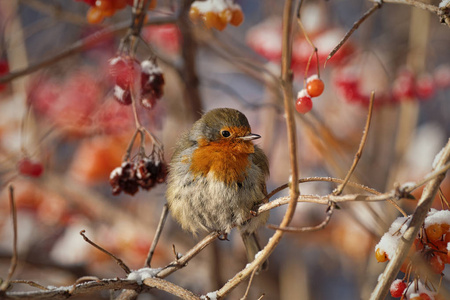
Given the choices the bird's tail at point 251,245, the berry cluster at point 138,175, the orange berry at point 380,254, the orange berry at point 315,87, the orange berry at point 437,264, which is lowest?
the orange berry at point 437,264

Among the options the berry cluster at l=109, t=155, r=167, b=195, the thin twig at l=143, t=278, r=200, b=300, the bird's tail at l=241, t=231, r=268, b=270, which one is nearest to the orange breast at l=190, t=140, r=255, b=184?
the berry cluster at l=109, t=155, r=167, b=195

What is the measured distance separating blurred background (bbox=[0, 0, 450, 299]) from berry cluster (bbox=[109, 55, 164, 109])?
1.60 feet

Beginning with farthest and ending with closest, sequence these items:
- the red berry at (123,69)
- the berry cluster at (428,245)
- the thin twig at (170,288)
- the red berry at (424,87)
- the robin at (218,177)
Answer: the red berry at (424,87) → the robin at (218,177) → the red berry at (123,69) → the thin twig at (170,288) → the berry cluster at (428,245)

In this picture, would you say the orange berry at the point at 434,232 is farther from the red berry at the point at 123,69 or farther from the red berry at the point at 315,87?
the red berry at the point at 123,69

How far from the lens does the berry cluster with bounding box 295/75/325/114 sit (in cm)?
122

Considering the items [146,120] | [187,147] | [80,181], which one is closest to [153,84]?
[187,147]

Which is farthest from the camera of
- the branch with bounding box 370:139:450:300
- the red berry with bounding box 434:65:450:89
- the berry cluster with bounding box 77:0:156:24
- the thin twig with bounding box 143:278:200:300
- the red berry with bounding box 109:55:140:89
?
the red berry with bounding box 434:65:450:89

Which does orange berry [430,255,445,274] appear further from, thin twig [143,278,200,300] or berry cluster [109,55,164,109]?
berry cluster [109,55,164,109]

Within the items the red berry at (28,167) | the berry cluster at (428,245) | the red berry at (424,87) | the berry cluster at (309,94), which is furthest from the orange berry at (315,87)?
the red berry at (424,87)

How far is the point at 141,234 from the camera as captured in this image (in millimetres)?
2928

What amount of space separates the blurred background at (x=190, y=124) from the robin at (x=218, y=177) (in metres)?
0.30

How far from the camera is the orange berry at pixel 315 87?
1229 millimetres

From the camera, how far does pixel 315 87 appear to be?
4.05ft

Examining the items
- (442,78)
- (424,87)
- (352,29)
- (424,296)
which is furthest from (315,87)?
(442,78)
